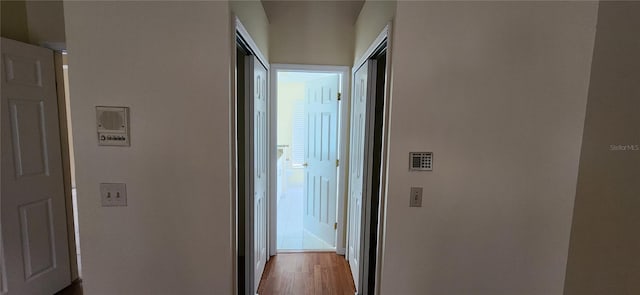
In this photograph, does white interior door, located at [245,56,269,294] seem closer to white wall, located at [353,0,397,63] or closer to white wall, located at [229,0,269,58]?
white wall, located at [229,0,269,58]

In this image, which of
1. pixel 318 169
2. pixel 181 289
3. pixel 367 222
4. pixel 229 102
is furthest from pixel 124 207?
pixel 318 169

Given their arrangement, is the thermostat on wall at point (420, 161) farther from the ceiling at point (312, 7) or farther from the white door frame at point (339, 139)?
the ceiling at point (312, 7)

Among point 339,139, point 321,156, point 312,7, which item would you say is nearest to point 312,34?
point 312,7

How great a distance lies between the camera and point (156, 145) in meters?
1.19

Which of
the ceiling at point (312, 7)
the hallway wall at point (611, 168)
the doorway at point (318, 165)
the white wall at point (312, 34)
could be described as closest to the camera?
the hallway wall at point (611, 168)

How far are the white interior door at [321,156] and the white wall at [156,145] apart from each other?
1.50 meters

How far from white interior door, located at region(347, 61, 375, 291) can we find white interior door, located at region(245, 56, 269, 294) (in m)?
0.80

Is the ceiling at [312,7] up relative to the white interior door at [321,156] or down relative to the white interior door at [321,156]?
up

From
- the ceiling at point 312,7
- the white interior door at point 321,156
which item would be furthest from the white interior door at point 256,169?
the white interior door at point 321,156

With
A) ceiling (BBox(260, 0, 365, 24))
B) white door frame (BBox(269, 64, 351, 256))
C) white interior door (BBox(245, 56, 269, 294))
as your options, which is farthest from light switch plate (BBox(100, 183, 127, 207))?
ceiling (BBox(260, 0, 365, 24))

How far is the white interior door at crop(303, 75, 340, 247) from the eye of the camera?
2.60 m

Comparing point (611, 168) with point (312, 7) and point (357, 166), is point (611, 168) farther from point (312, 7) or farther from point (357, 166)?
point (312, 7)

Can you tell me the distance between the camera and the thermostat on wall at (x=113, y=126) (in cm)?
117

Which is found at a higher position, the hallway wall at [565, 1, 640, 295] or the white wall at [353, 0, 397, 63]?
the white wall at [353, 0, 397, 63]
